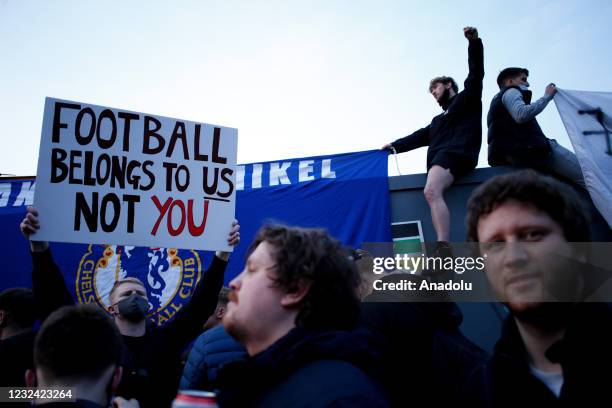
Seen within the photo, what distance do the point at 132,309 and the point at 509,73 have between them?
12.4 ft

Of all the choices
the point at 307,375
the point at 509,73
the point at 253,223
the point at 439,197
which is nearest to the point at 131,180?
the point at 253,223

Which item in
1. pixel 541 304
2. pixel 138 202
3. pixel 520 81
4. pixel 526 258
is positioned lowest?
pixel 541 304

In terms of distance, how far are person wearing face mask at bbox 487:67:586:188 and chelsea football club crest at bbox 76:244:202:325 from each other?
10.5 feet

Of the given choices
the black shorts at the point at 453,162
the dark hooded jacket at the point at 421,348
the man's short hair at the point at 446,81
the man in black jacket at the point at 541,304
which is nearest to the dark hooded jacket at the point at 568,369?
the man in black jacket at the point at 541,304

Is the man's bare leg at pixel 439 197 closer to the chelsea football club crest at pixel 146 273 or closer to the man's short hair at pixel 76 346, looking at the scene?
the chelsea football club crest at pixel 146 273

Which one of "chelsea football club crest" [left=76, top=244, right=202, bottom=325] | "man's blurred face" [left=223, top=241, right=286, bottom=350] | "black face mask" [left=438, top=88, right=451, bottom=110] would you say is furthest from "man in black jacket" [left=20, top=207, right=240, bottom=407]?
"black face mask" [left=438, top=88, right=451, bottom=110]

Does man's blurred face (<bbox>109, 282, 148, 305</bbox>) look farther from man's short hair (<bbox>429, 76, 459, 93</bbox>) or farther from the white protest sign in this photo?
man's short hair (<bbox>429, 76, 459, 93</bbox>)

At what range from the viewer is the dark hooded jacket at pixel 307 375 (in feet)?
3.75

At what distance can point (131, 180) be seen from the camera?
3.07m

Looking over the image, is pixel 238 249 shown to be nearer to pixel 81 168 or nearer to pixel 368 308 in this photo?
pixel 81 168

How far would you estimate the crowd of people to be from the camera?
1.22 m

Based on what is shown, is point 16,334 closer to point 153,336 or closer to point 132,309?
point 132,309

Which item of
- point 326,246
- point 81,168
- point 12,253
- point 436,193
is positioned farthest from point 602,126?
point 12,253

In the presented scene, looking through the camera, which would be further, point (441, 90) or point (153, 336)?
point (441, 90)
